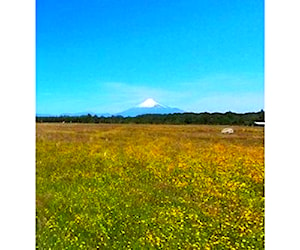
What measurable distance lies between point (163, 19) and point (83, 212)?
68 centimetres

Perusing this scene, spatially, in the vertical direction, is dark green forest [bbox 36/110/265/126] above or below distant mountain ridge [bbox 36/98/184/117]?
below

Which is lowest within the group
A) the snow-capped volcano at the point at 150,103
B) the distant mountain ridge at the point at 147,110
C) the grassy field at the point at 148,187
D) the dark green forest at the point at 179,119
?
the grassy field at the point at 148,187

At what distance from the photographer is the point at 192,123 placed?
6.04 feet

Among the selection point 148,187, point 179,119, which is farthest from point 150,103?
point 148,187

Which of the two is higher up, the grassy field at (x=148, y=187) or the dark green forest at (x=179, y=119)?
the dark green forest at (x=179, y=119)

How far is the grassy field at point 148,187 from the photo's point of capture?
1754 mm

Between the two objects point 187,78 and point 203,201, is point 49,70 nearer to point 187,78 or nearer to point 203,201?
point 187,78

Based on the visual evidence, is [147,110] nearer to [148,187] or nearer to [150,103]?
[150,103]

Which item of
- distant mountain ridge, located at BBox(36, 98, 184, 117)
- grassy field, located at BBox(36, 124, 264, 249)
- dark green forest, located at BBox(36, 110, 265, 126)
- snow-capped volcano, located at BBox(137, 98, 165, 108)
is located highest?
snow-capped volcano, located at BBox(137, 98, 165, 108)

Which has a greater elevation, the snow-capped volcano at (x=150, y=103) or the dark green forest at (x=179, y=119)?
the snow-capped volcano at (x=150, y=103)

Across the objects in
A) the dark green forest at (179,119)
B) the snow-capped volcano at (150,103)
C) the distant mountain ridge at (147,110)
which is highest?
the snow-capped volcano at (150,103)

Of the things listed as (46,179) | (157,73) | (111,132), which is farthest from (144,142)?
(46,179)

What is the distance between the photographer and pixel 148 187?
6.03ft

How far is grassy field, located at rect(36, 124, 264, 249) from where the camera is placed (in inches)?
69.1
